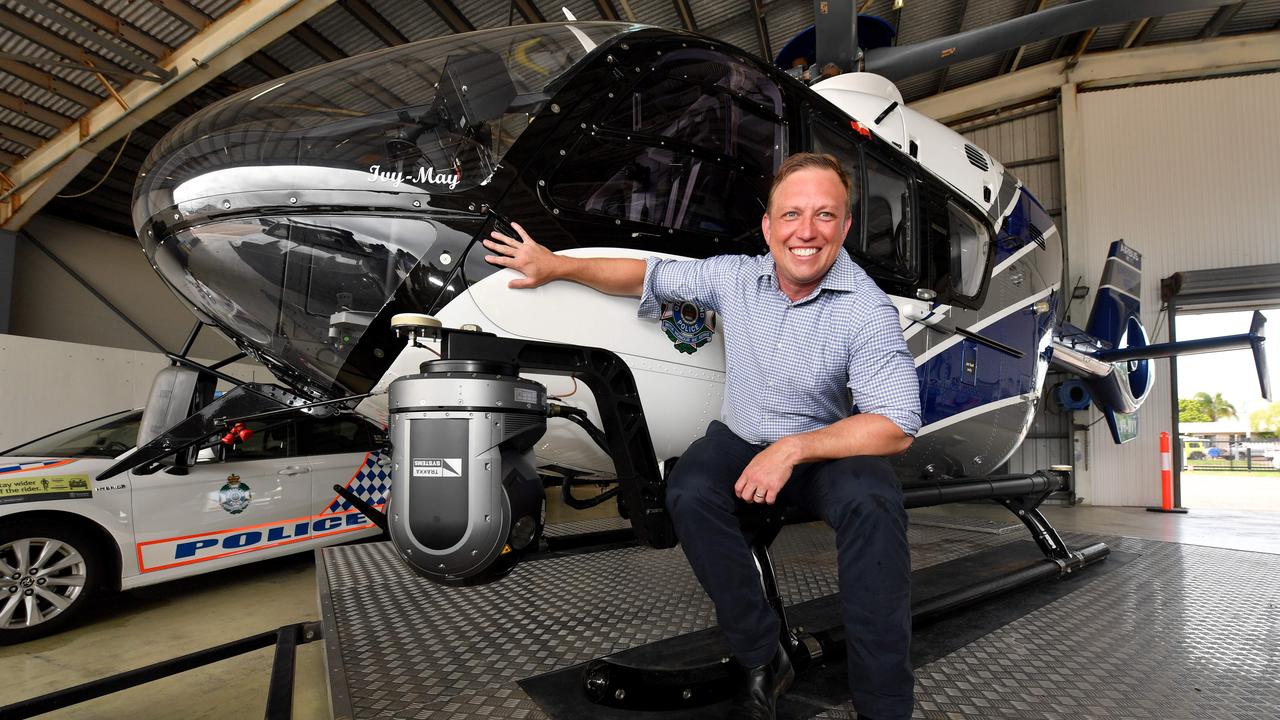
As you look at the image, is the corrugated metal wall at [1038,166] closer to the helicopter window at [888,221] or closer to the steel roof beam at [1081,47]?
the steel roof beam at [1081,47]

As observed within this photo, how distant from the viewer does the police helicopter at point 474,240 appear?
1145 mm

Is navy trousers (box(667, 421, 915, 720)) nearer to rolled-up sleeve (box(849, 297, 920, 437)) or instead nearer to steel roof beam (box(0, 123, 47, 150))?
rolled-up sleeve (box(849, 297, 920, 437))

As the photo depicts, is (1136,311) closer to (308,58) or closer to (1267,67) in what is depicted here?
(1267,67)

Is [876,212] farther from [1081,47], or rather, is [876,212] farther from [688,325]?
[1081,47]

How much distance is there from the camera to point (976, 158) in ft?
8.79

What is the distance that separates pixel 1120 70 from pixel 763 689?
10.5 metres

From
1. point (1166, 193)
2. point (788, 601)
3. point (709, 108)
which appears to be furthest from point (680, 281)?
point (1166, 193)

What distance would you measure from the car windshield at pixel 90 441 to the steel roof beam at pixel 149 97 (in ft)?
10.1

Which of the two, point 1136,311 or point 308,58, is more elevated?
point 308,58

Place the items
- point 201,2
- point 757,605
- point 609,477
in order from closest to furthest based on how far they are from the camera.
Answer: point 757,605 < point 609,477 < point 201,2

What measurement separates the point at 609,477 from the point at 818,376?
30.3 inches

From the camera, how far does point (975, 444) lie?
2.59m

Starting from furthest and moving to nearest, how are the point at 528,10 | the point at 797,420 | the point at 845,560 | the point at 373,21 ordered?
the point at 528,10, the point at 373,21, the point at 797,420, the point at 845,560

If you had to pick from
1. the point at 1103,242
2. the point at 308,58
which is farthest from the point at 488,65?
the point at 1103,242
